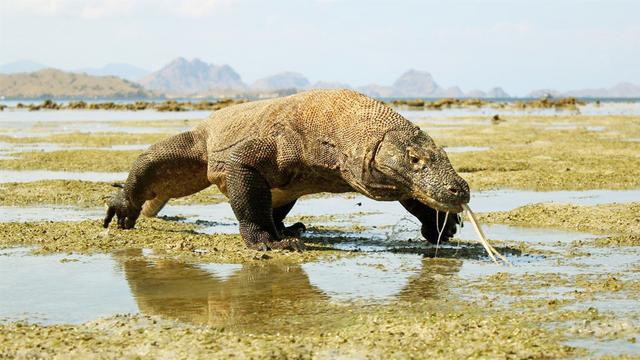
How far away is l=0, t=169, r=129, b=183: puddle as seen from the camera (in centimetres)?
2162

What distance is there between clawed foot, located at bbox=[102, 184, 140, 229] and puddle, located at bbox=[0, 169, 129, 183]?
7727mm

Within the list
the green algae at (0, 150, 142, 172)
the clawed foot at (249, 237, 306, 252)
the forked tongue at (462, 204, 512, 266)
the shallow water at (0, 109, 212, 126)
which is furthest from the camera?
the shallow water at (0, 109, 212, 126)

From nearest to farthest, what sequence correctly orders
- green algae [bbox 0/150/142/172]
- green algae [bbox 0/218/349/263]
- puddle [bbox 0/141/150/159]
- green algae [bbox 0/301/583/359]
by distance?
1. green algae [bbox 0/301/583/359]
2. green algae [bbox 0/218/349/263]
3. green algae [bbox 0/150/142/172]
4. puddle [bbox 0/141/150/159]

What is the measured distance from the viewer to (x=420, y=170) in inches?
417

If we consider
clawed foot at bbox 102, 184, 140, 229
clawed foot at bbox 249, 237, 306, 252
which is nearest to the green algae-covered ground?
clawed foot at bbox 249, 237, 306, 252

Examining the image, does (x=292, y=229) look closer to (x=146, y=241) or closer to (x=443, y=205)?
(x=146, y=241)

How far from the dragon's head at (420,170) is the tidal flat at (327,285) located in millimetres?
761

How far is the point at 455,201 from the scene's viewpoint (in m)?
10.4

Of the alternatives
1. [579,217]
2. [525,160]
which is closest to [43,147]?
[525,160]

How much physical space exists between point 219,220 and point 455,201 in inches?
225

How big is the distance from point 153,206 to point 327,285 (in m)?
6.09

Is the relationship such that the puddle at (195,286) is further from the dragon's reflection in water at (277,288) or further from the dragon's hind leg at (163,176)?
the dragon's hind leg at (163,176)

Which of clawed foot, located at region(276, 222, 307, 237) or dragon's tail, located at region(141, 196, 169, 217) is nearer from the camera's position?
clawed foot, located at region(276, 222, 307, 237)

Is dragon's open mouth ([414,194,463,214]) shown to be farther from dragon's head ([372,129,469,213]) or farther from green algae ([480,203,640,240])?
green algae ([480,203,640,240])
